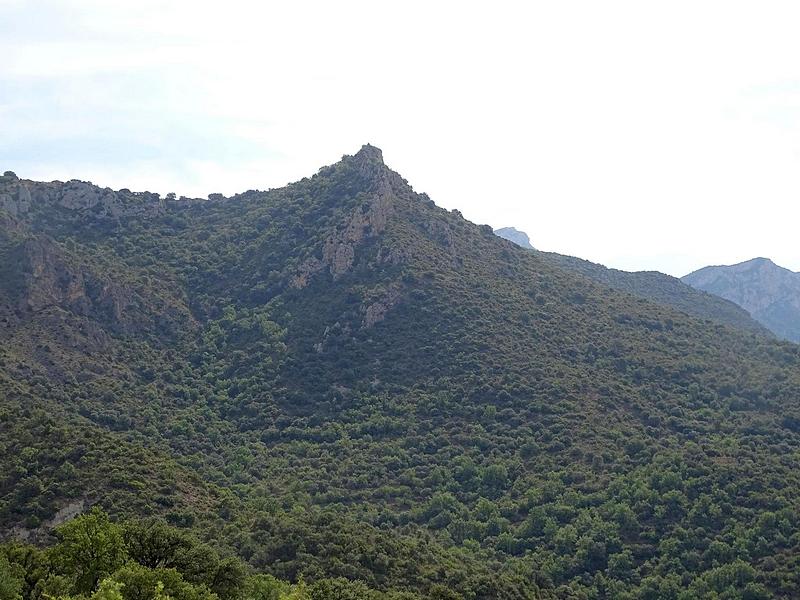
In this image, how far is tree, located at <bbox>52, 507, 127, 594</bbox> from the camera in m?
29.8

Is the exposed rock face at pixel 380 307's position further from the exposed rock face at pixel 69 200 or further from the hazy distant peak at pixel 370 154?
the exposed rock face at pixel 69 200

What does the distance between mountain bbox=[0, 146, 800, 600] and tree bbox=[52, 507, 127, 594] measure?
0.25 metres

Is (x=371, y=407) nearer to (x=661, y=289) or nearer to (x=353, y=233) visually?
(x=353, y=233)

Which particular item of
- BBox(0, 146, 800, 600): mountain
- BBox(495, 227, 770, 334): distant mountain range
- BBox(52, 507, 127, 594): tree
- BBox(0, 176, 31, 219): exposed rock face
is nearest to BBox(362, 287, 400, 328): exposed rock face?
BBox(0, 146, 800, 600): mountain

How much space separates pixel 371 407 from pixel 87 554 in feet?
146

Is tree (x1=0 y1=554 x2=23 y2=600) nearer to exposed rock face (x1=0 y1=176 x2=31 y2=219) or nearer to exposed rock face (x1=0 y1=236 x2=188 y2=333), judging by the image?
exposed rock face (x1=0 y1=236 x2=188 y2=333)

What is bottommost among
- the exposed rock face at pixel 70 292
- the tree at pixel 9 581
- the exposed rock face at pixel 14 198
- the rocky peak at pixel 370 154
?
the tree at pixel 9 581

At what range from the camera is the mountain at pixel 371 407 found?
44656 mm

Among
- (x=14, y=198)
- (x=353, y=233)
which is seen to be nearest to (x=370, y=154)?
(x=353, y=233)

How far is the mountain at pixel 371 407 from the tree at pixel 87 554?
25 centimetres

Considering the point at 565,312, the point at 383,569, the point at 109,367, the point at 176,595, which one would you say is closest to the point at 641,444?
the point at 565,312

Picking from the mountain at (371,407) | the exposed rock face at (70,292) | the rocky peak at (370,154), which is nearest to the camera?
the mountain at (371,407)

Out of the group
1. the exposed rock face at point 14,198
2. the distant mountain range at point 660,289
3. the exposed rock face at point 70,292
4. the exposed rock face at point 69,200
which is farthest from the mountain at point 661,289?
the exposed rock face at point 14,198

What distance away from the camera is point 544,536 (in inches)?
2194
